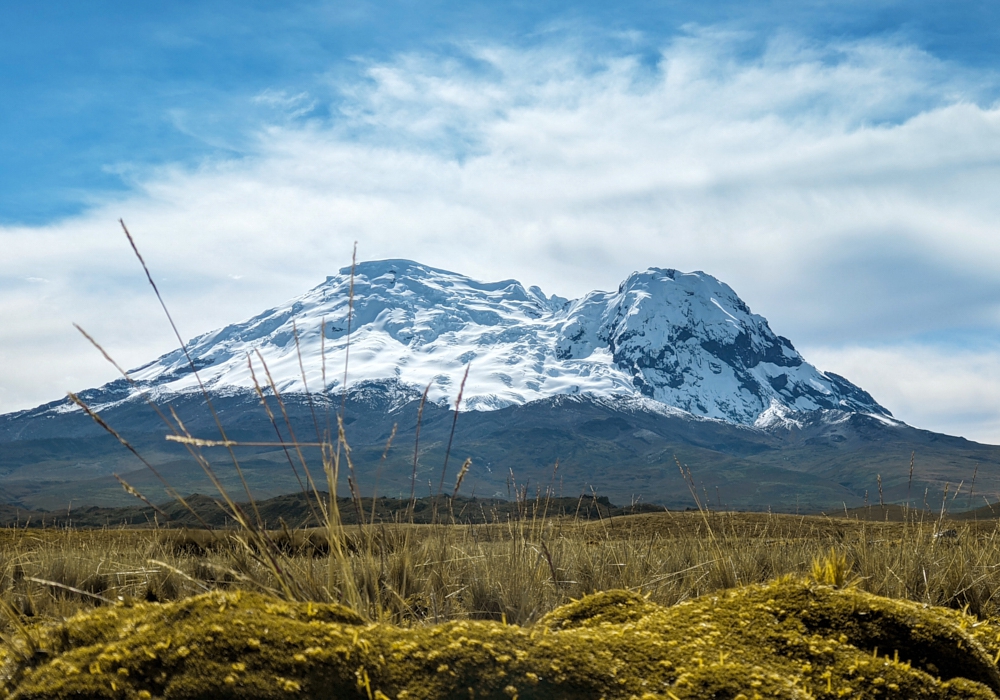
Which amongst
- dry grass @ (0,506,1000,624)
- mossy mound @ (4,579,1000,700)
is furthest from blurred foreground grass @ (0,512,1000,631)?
mossy mound @ (4,579,1000,700)

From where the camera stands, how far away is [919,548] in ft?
18.1

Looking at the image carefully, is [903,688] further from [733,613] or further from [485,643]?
[485,643]

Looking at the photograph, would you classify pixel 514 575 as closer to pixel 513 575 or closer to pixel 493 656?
pixel 513 575

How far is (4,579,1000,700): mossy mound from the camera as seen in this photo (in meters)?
2.06

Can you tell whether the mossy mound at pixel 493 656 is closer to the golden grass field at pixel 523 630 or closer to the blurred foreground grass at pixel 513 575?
the golden grass field at pixel 523 630

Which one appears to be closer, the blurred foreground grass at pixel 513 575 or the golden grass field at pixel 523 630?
the golden grass field at pixel 523 630

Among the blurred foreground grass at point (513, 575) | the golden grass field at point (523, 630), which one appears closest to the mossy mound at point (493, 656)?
the golden grass field at point (523, 630)

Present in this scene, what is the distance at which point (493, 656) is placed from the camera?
2.22 metres

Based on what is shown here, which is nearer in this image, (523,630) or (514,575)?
(523,630)

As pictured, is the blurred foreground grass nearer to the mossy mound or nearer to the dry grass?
the dry grass

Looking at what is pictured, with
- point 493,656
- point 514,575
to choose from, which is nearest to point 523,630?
point 493,656

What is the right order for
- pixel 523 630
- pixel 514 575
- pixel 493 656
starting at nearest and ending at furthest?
1. pixel 493 656
2. pixel 523 630
3. pixel 514 575

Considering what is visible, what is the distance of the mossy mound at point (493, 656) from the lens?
2057 mm

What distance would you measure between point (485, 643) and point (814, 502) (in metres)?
167
